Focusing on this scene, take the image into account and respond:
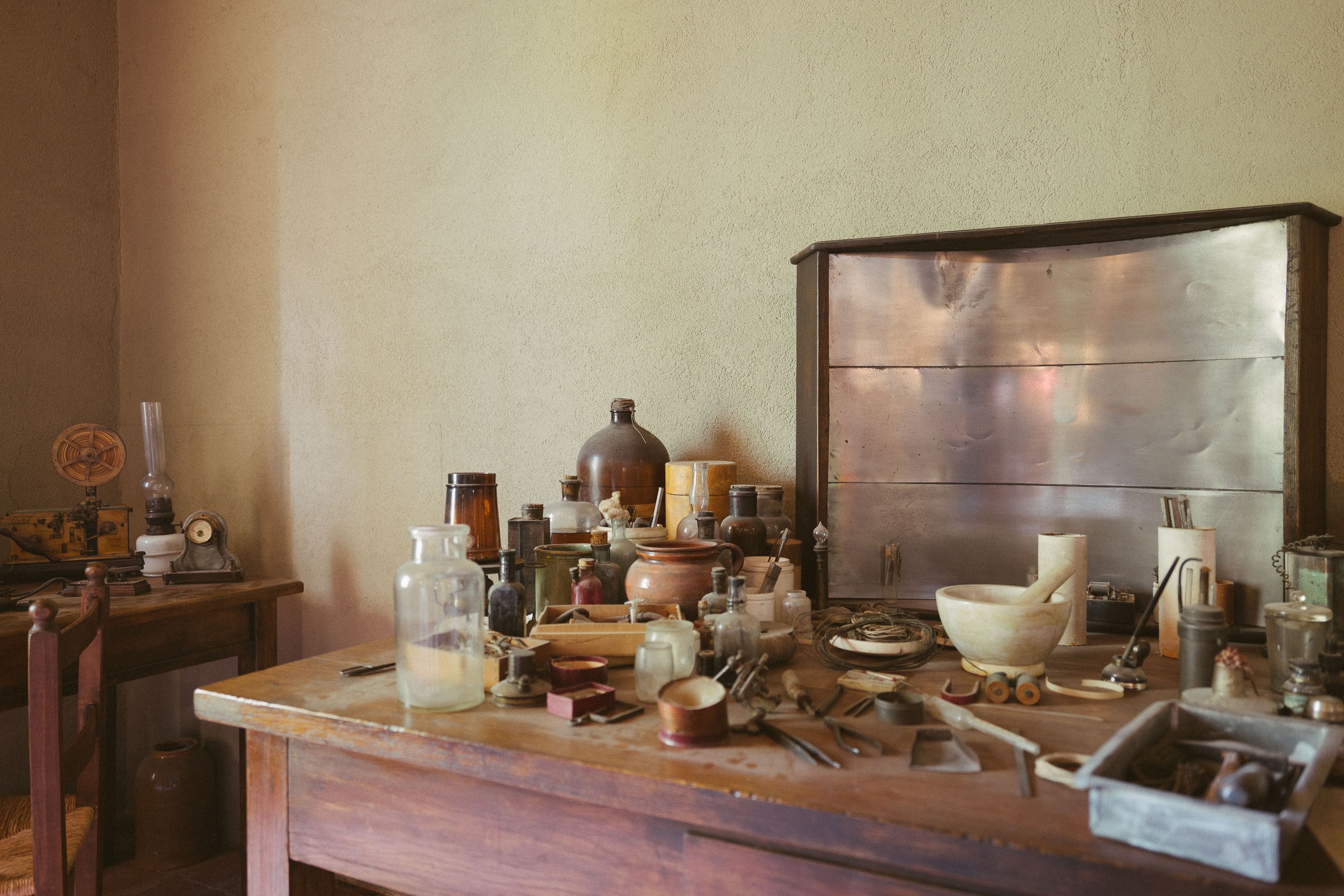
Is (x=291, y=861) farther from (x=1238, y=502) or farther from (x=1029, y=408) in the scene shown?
(x=1238, y=502)

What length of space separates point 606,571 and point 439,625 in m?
0.59

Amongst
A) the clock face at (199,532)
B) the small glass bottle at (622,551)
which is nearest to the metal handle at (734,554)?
the small glass bottle at (622,551)

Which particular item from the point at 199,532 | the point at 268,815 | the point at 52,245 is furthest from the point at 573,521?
the point at 52,245

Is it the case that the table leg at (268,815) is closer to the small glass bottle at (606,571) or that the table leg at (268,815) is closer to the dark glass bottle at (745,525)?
the small glass bottle at (606,571)

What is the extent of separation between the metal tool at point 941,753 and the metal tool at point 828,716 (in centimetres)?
5

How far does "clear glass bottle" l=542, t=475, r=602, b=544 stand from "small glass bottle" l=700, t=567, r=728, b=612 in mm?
627

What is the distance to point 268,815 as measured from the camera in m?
1.43

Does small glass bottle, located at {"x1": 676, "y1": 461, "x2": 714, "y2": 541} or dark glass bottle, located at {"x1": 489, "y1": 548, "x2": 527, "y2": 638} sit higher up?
small glass bottle, located at {"x1": 676, "y1": 461, "x2": 714, "y2": 541}

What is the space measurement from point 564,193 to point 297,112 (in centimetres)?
126

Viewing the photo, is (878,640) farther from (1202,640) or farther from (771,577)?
(1202,640)

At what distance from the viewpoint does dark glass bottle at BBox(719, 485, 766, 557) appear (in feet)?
6.69

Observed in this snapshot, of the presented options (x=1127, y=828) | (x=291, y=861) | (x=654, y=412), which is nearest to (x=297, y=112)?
(x=654, y=412)

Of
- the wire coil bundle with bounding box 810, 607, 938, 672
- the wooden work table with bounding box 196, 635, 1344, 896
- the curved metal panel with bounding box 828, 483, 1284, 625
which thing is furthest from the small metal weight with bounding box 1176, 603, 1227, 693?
the curved metal panel with bounding box 828, 483, 1284, 625

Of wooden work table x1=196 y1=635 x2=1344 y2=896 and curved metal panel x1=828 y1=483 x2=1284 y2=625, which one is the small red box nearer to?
wooden work table x1=196 y1=635 x2=1344 y2=896
